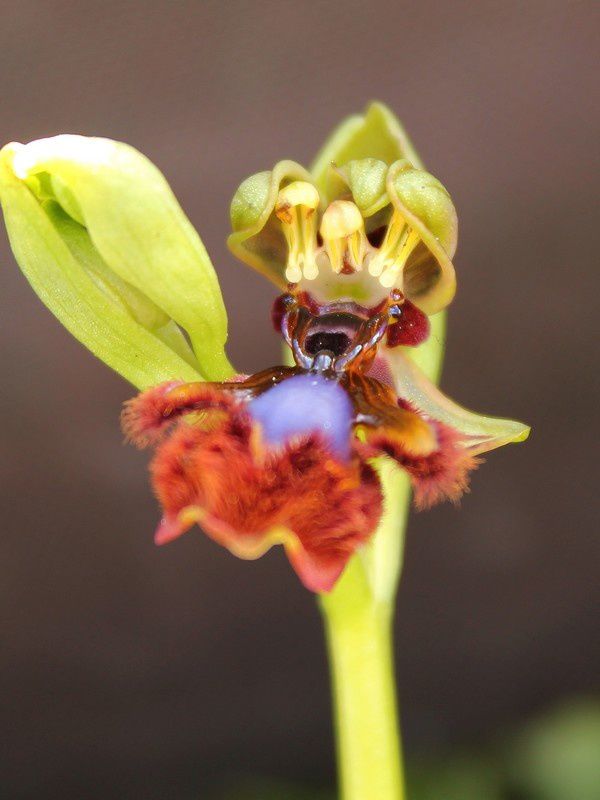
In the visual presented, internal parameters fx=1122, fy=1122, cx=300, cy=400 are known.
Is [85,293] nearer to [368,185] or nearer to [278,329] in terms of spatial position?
[278,329]

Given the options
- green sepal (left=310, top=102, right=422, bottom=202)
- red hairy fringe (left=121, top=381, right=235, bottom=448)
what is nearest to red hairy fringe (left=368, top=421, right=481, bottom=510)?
red hairy fringe (left=121, top=381, right=235, bottom=448)

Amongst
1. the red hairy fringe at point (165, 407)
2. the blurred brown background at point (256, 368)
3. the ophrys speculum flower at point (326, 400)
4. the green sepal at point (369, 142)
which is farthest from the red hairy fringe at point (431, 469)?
the blurred brown background at point (256, 368)

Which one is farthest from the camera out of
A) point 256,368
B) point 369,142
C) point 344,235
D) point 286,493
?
point 256,368

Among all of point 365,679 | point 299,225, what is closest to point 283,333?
point 299,225

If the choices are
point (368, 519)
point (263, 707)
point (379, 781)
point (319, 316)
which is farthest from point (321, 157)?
point (263, 707)

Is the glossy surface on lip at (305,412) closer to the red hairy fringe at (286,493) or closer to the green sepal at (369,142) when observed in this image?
the red hairy fringe at (286,493)

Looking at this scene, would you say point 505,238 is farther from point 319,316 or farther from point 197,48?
point 319,316

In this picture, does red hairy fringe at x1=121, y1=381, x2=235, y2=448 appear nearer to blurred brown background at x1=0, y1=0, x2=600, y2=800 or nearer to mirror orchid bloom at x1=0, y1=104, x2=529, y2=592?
mirror orchid bloom at x1=0, y1=104, x2=529, y2=592
